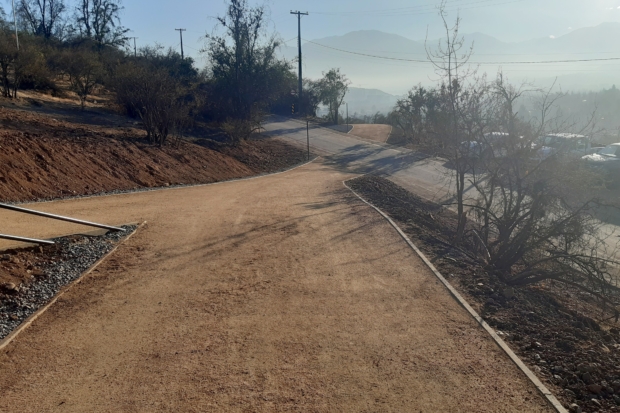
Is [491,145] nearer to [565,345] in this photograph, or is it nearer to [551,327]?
[551,327]

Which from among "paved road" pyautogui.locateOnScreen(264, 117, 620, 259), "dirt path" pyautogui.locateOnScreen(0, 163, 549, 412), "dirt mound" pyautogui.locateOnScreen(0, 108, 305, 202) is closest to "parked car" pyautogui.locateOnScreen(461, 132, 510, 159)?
"dirt path" pyautogui.locateOnScreen(0, 163, 549, 412)

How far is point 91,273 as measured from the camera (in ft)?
25.6

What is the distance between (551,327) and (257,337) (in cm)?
387

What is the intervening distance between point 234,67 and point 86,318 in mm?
32089

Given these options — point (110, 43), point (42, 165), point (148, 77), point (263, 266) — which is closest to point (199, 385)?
point (263, 266)

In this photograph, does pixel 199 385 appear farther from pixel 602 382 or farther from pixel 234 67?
pixel 234 67

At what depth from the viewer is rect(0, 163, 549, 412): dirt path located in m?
4.61

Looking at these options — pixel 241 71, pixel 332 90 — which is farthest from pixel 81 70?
pixel 332 90

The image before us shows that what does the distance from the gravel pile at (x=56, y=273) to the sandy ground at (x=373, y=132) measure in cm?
3143

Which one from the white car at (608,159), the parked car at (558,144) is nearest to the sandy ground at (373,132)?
the white car at (608,159)

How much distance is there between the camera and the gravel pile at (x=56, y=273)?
6.29 m

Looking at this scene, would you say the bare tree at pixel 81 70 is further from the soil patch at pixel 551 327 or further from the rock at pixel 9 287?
the rock at pixel 9 287

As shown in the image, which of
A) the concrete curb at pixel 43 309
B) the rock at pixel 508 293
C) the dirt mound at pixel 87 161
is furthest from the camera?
the dirt mound at pixel 87 161

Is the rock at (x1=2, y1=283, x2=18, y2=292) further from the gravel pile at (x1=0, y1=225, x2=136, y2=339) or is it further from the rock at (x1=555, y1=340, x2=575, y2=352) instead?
the rock at (x1=555, y1=340, x2=575, y2=352)
